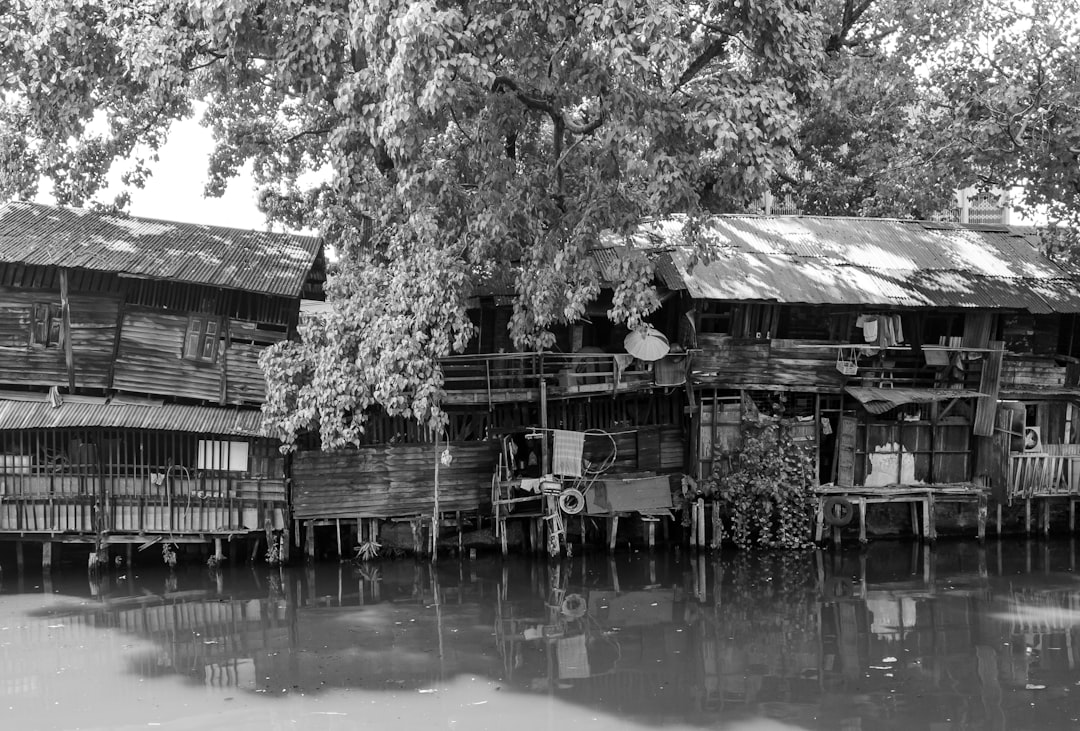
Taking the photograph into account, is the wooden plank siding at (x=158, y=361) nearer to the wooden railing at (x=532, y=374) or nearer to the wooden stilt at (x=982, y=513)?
the wooden railing at (x=532, y=374)

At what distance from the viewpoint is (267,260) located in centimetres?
1972

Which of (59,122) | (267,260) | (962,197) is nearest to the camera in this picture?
(59,122)

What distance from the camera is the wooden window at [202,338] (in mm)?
18859

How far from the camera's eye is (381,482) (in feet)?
64.2

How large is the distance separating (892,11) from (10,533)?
19.7 meters

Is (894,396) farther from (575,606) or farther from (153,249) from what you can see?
(153,249)

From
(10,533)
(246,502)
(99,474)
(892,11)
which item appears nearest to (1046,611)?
(892,11)

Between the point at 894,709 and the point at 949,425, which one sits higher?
the point at 949,425

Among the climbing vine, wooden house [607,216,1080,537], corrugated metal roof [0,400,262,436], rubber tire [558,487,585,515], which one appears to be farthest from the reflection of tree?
corrugated metal roof [0,400,262,436]

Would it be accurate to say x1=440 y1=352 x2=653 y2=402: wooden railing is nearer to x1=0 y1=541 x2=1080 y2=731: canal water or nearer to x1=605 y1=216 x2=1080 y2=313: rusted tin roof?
x1=605 y1=216 x2=1080 y2=313: rusted tin roof

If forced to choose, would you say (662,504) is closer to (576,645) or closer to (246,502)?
(576,645)

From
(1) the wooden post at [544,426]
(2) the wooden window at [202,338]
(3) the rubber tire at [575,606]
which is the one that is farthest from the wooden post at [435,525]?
(2) the wooden window at [202,338]

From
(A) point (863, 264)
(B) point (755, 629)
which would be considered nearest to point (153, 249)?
(B) point (755, 629)

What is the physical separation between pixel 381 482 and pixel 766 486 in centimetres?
741
